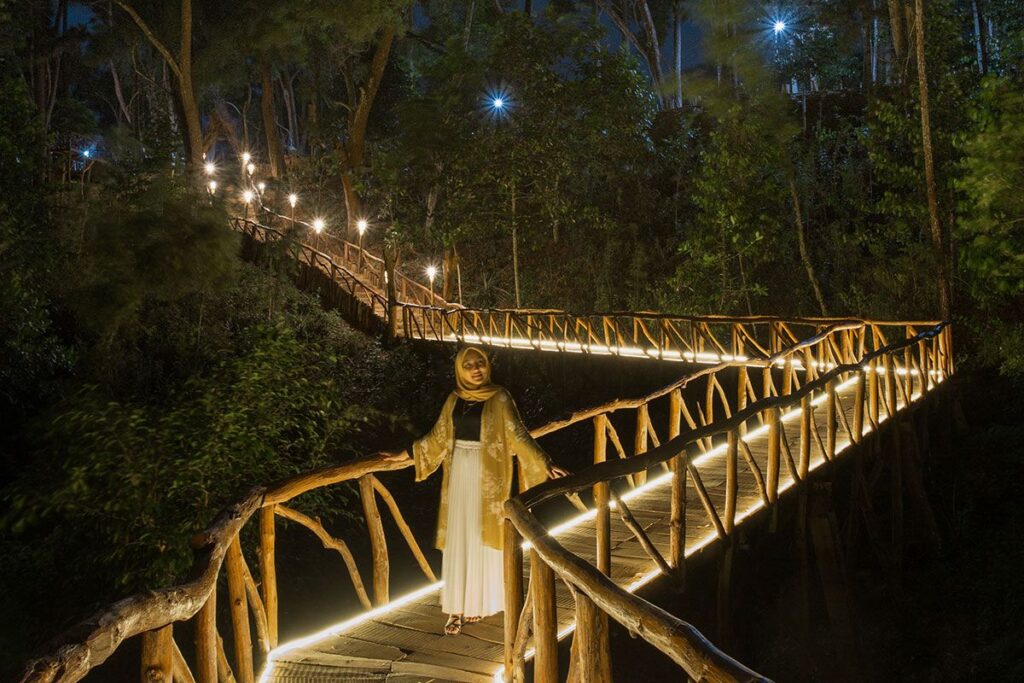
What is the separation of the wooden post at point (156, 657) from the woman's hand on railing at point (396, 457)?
1.88 meters

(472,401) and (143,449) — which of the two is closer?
(472,401)

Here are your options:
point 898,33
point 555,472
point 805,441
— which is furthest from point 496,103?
point 555,472

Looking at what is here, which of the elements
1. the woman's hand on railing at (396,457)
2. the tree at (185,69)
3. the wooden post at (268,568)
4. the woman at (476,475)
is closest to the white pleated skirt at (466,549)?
the woman at (476,475)

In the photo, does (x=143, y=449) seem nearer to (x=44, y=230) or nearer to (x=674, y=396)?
(x=674, y=396)

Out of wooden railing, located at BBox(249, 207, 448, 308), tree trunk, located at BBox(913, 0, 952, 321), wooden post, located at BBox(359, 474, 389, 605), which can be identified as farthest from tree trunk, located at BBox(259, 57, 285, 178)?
wooden post, located at BBox(359, 474, 389, 605)

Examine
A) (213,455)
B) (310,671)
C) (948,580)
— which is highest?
(213,455)

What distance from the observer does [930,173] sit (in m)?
13.3

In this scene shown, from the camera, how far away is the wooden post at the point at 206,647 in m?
3.32

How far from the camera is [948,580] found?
9.77m

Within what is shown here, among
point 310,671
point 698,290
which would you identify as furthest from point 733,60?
point 310,671

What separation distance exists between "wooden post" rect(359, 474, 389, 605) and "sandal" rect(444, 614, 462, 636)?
2.28 ft

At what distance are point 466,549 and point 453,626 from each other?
1.34 feet

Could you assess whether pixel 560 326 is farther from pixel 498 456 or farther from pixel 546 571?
pixel 546 571

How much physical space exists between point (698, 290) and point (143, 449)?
1419 centimetres
